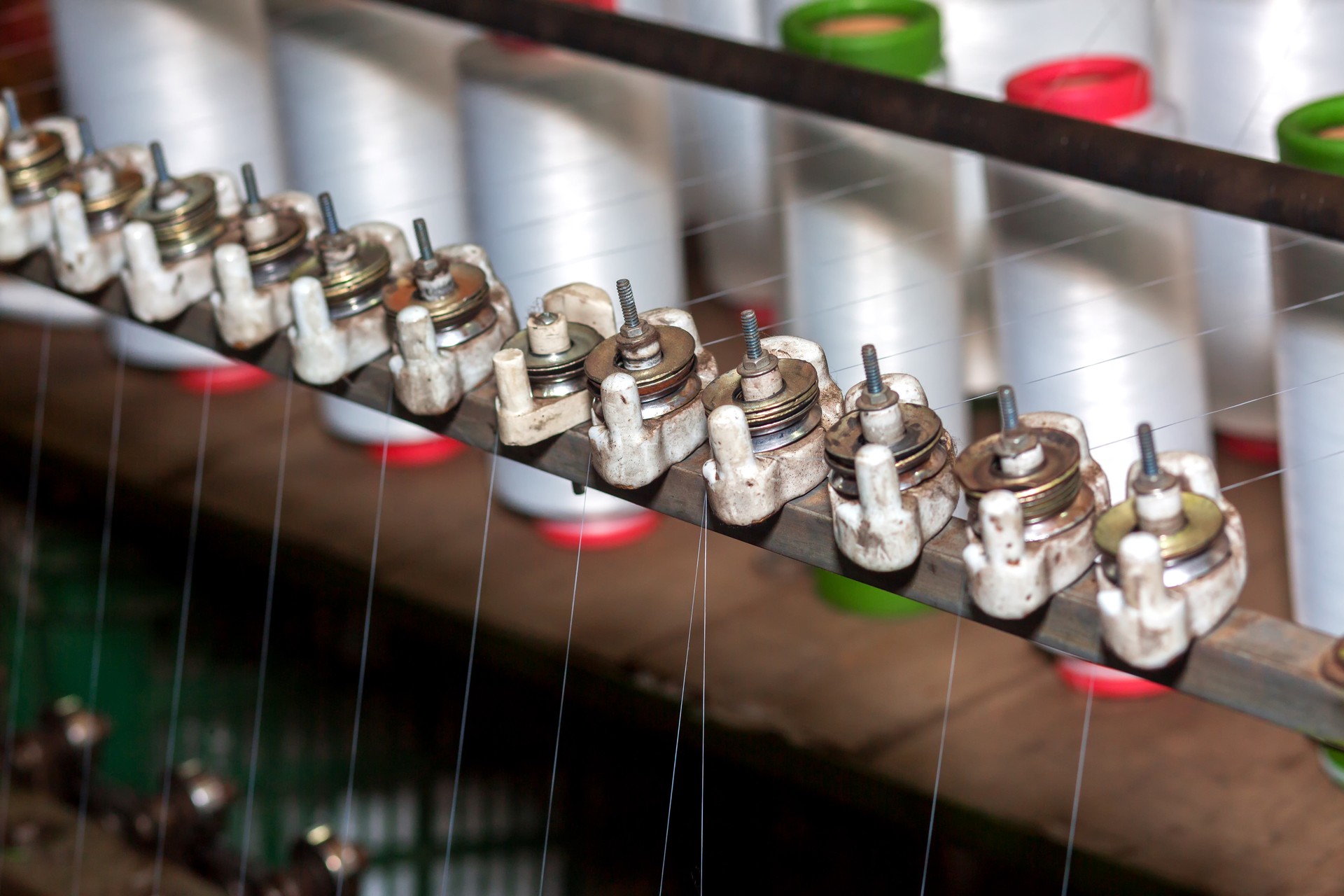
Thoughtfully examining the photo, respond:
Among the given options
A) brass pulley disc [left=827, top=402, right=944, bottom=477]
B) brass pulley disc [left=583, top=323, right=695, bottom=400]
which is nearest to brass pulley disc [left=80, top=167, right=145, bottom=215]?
brass pulley disc [left=583, top=323, right=695, bottom=400]

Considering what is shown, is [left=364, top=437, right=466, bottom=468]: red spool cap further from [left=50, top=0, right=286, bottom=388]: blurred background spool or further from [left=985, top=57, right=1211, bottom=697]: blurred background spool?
[left=985, top=57, right=1211, bottom=697]: blurred background spool

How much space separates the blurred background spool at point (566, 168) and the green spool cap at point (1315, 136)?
462 millimetres

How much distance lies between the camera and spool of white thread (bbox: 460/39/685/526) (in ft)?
3.71

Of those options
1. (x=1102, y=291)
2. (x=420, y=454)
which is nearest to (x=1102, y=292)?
(x=1102, y=291)

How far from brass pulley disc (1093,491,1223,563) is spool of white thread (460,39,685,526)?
691mm

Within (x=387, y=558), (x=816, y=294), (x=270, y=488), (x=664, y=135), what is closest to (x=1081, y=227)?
(x=816, y=294)

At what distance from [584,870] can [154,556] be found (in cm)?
68

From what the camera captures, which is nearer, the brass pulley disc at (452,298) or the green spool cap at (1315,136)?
the brass pulley disc at (452,298)

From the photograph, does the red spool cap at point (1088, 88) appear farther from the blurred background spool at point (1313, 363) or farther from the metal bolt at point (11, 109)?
the metal bolt at point (11, 109)

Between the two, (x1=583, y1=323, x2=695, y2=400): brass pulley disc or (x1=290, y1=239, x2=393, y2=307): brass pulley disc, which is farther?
(x1=290, y1=239, x2=393, y2=307): brass pulley disc

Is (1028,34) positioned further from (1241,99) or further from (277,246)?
(277,246)

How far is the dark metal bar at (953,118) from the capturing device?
62 cm

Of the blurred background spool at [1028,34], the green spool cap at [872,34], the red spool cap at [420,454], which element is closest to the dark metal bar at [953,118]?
the green spool cap at [872,34]

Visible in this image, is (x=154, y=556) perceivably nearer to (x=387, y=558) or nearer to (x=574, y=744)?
(x=387, y=558)
